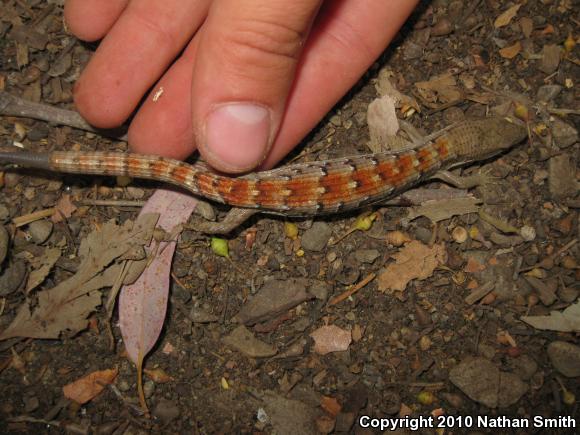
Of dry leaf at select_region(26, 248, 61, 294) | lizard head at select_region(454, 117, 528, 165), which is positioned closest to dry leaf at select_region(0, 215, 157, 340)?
dry leaf at select_region(26, 248, 61, 294)

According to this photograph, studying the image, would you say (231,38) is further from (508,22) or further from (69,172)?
(508,22)

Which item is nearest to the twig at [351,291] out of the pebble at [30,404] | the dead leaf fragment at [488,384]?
the dead leaf fragment at [488,384]

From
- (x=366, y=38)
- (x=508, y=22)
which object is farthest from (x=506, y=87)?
(x=366, y=38)

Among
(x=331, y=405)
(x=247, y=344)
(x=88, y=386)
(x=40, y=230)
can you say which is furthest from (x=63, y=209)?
(x=331, y=405)

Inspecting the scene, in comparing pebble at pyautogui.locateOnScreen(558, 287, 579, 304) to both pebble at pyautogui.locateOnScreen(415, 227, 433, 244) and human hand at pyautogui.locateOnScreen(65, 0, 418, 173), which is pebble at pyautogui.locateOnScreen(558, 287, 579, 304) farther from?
human hand at pyautogui.locateOnScreen(65, 0, 418, 173)

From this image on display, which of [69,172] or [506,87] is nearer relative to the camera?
[69,172]
